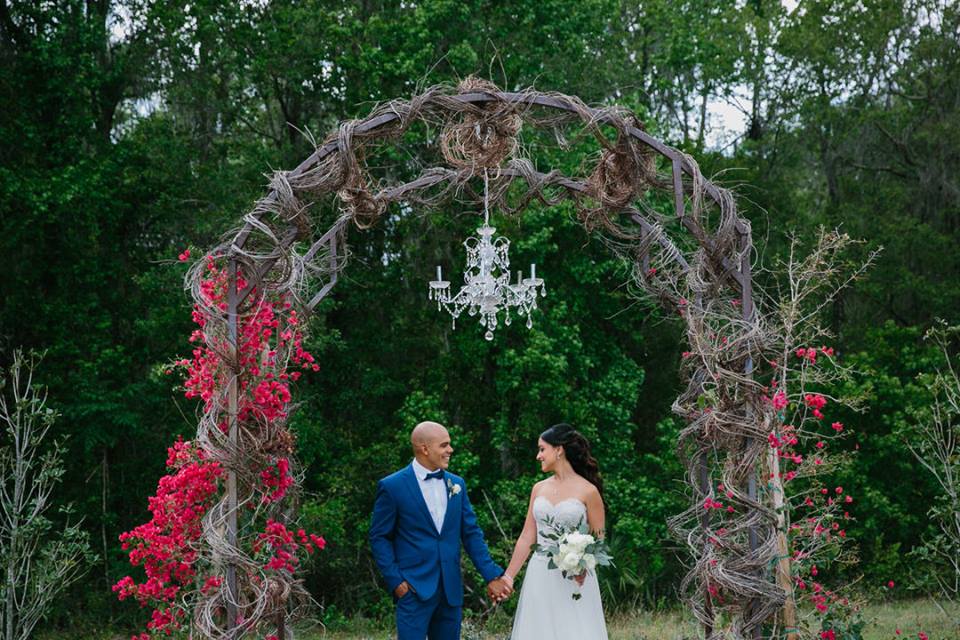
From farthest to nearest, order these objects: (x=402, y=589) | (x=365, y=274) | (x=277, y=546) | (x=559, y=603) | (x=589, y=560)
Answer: (x=365, y=274) < (x=559, y=603) < (x=589, y=560) < (x=277, y=546) < (x=402, y=589)

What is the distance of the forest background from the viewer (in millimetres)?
12164

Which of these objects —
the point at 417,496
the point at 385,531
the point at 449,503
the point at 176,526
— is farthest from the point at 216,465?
the point at 449,503

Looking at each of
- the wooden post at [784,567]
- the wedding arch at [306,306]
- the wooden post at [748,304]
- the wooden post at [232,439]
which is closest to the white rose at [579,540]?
the wedding arch at [306,306]

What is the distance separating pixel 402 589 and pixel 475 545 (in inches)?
17.9

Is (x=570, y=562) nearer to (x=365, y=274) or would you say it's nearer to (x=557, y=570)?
(x=557, y=570)

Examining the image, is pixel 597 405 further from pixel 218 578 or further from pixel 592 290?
pixel 218 578

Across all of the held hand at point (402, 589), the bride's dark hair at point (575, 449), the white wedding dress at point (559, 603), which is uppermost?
the bride's dark hair at point (575, 449)

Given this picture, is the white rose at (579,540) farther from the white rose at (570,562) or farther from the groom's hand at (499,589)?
the groom's hand at (499,589)

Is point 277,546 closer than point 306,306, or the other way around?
point 277,546

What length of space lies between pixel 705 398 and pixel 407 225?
7.86 meters

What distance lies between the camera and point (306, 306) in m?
5.68

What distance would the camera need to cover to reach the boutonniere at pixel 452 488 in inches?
209

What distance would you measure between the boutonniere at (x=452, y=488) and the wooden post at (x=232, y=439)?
1031 mm

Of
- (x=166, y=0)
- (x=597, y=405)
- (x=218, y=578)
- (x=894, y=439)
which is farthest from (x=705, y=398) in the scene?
(x=166, y=0)
